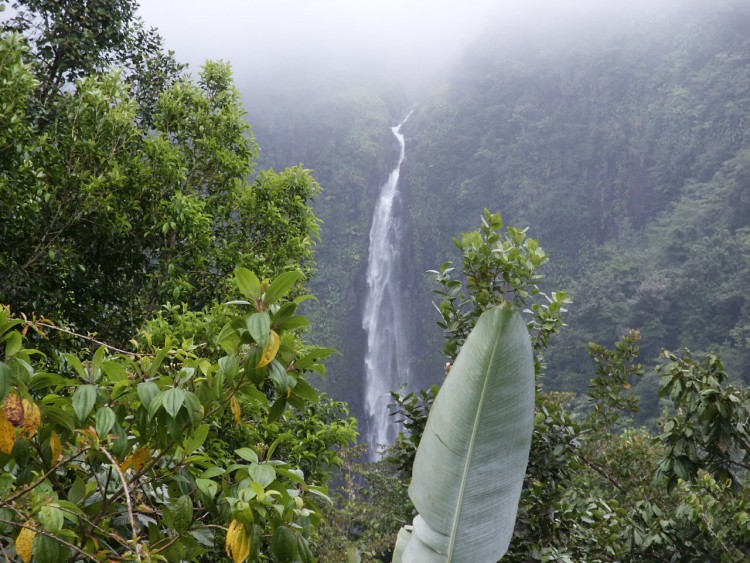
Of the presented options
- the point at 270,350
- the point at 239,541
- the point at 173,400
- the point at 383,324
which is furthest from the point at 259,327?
the point at 383,324

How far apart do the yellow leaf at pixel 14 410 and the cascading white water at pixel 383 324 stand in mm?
23093

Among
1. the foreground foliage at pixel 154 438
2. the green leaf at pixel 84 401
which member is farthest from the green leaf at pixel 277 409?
the green leaf at pixel 84 401

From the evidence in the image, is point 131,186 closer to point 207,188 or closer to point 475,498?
point 207,188

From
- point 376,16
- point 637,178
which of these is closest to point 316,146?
point 637,178

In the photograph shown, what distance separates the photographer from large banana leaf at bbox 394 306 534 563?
891 millimetres

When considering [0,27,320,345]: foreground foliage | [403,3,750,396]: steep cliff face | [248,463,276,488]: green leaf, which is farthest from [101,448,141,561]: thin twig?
[403,3,750,396]: steep cliff face

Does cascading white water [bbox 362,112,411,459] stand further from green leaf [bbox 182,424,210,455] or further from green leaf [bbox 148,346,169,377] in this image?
green leaf [bbox 148,346,169,377]

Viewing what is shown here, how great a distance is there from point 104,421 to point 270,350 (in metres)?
0.35

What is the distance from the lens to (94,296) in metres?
5.23

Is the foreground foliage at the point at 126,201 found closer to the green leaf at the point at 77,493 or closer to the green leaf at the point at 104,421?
the green leaf at the point at 77,493

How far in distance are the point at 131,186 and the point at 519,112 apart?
39.0 meters

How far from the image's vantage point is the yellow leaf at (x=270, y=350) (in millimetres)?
1238

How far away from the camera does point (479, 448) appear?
0.92m

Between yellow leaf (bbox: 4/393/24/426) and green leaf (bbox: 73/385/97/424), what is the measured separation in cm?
10
